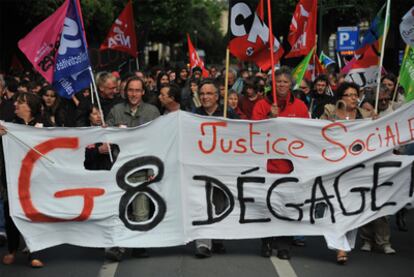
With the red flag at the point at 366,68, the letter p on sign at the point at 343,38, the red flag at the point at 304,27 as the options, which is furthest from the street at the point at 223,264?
the letter p on sign at the point at 343,38

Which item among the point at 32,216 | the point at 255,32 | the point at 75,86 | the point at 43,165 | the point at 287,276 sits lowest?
the point at 287,276

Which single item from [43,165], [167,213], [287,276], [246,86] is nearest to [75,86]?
[43,165]

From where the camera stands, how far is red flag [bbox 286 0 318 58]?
32.1ft

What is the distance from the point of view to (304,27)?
9.85 metres

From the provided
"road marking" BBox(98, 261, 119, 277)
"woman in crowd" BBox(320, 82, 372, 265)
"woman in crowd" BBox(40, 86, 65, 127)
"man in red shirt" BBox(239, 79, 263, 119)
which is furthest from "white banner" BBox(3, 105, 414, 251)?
"man in red shirt" BBox(239, 79, 263, 119)

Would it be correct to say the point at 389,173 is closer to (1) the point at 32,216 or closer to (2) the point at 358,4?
(1) the point at 32,216

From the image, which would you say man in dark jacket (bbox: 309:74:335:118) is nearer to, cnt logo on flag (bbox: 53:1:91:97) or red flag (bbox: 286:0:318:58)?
red flag (bbox: 286:0:318:58)

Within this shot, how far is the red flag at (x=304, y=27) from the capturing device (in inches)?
386

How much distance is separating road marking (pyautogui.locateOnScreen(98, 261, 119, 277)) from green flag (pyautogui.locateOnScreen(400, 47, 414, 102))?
353 cm

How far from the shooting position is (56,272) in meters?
6.30

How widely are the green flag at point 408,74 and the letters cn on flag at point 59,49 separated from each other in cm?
336

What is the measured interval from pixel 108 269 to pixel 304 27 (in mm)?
4885

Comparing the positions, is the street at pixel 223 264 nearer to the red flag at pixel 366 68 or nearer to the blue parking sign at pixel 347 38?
the red flag at pixel 366 68

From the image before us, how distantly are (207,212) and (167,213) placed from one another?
1.21 feet
